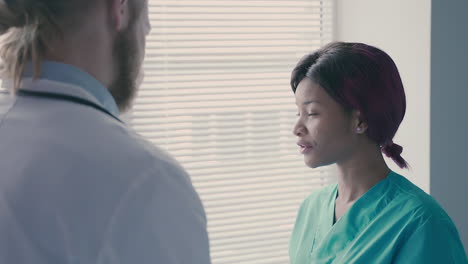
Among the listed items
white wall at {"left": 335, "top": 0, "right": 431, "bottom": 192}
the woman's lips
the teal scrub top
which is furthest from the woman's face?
white wall at {"left": 335, "top": 0, "right": 431, "bottom": 192}

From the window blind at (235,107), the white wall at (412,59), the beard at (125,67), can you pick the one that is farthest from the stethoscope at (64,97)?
the white wall at (412,59)

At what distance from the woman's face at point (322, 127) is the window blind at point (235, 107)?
73cm

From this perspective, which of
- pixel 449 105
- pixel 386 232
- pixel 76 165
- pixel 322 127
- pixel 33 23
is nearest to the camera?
pixel 76 165

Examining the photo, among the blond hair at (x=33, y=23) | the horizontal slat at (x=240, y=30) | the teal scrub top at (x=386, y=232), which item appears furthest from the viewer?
the horizontal slat at (x=240, y=30)

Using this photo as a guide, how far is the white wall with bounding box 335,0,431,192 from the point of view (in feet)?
6.55

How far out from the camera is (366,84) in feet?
4.60

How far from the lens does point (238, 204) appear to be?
2.27 metres

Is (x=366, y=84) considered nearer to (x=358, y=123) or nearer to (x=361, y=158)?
(x=358, y=123)

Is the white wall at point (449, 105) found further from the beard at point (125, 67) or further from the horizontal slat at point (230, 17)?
the beard at point (125, 67)

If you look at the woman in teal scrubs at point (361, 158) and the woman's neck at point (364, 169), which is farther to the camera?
the woman's neck at point (364, 169)

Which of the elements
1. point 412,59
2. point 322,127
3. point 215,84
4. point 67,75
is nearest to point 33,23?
point 67,75

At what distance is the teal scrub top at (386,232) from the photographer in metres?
1.29

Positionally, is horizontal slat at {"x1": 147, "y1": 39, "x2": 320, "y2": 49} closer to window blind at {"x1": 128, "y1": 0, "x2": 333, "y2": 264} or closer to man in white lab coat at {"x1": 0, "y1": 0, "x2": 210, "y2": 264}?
window blind at {"x1": 128, "y1": 0, "x2": 333, "y2": 264}

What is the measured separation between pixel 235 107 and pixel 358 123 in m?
0.87
